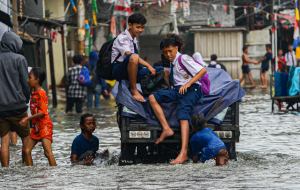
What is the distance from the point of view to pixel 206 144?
7246 mm

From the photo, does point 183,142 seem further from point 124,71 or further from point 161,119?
point 124,71

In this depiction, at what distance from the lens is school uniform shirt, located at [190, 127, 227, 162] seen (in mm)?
7160

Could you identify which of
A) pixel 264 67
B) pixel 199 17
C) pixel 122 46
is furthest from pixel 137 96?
pixel 199 17

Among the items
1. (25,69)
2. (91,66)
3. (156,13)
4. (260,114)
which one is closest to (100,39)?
(156,13)

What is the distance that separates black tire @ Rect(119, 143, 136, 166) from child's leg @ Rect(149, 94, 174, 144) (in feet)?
1.84

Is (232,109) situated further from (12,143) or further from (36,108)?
(12,143)

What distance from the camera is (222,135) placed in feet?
24.9

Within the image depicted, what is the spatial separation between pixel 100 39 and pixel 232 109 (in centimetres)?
2458

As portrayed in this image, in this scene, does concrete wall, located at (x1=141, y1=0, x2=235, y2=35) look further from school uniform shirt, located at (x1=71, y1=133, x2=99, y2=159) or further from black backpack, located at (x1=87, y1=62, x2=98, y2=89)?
school uniform shirt, located at (x1=71, y1=133, x2=99, y2=159)

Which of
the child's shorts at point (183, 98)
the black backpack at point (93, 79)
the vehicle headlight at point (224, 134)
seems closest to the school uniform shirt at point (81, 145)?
the child's shorts at point (183, 98)

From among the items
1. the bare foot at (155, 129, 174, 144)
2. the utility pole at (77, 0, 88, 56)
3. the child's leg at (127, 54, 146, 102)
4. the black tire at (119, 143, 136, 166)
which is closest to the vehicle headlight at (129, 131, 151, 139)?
the bare foot at (155, 129, 174, 144)

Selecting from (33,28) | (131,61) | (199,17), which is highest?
(199,17)

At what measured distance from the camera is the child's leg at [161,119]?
24.6ft

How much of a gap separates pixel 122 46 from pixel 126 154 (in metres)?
1.52
